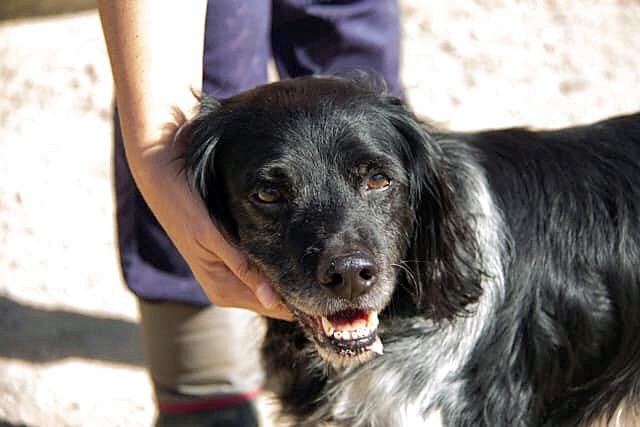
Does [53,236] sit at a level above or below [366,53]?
below

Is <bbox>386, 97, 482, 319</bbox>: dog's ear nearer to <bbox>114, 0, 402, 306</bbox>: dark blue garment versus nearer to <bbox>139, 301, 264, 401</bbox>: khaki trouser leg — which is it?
<bbox>114, 0, 402, 306</bbox>: dark blue garment

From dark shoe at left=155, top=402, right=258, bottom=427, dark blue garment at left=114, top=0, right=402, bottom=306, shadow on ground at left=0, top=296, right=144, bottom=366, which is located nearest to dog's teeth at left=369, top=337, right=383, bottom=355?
dark blue garment at left=114, top=0, right=402, bottom=306

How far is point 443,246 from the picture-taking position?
2906mm

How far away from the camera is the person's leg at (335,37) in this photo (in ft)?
11.3

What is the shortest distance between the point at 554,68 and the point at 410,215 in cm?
304

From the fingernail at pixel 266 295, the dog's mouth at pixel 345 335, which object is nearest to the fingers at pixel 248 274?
the fingernail at pixel 266 295

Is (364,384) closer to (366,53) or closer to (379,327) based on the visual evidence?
(379,327)

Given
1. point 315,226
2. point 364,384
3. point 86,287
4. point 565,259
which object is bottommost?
point 86,287

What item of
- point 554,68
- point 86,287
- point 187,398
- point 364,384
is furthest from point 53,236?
point 554,68

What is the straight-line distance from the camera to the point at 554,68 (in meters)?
Result: 5.62

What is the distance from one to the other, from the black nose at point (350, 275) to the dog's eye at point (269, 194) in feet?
0.98

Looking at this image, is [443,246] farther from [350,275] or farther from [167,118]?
[167,118]

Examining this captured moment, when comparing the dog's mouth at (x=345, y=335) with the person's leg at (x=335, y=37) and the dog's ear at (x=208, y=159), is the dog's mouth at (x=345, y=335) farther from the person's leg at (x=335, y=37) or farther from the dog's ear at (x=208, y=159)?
the person's leg at (x=335, y=37)

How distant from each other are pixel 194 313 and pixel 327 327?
106 centimetres
